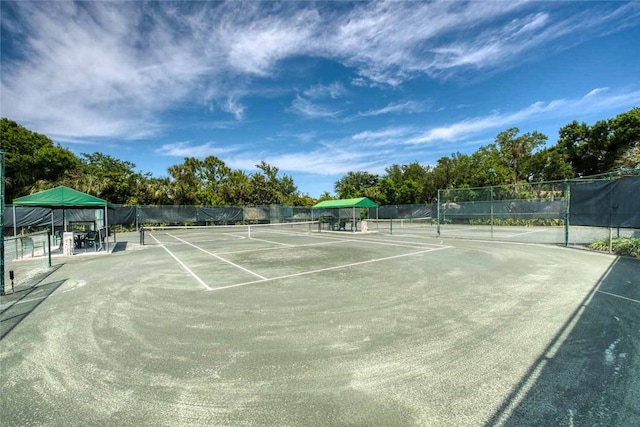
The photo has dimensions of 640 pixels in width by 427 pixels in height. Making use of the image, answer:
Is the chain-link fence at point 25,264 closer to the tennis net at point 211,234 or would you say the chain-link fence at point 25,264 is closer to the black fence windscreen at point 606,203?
the tennis net at point 211,234

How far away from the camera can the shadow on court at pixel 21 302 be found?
4.86 m

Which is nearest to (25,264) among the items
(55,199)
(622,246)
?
(55,199)

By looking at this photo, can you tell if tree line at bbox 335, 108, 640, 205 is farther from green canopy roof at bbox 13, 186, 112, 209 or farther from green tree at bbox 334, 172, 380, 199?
green canopy roof at bbox 13, 186, 112, 209

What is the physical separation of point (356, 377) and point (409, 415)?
27.8 inches

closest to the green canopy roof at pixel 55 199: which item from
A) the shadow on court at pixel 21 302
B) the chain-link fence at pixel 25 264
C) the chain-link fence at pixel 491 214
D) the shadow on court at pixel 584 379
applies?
the chain-link fence at pixel 25 264

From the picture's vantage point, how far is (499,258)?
10461 millimetres

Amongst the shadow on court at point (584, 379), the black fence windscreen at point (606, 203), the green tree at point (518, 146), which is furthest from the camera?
the green tree at point (518, 146)

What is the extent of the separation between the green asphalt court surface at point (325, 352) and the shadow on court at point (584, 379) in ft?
0.05

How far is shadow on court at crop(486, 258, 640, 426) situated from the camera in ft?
8.17

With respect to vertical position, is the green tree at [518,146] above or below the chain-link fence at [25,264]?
above

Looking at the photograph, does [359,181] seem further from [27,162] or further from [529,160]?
[27,162]

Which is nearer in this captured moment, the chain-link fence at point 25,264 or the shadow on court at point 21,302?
the shadow on court at point 21,302

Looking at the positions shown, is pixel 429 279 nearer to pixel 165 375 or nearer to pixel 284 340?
pixel 284 340

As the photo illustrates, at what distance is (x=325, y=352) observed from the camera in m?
3.72
